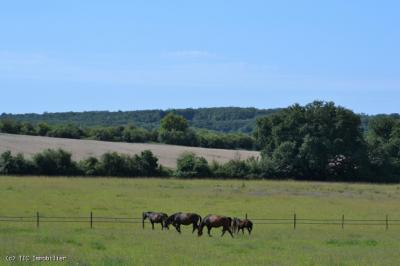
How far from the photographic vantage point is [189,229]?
34.0 m

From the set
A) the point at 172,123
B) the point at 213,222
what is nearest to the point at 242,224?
the point at 213,222

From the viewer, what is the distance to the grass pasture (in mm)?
19469

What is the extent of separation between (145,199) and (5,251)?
99.5 ft

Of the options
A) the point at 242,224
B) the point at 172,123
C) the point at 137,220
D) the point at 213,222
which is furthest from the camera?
the point at 172,123

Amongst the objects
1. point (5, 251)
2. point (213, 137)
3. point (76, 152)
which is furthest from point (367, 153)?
point (5, 251)

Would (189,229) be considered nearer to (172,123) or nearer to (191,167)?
(191,167)

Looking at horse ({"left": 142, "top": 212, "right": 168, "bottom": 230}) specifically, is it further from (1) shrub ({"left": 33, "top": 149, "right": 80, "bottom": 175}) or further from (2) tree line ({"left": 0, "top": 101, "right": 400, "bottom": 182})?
(2) tree line ({"left": 0, "top": 101, "right": 400, "bottom": 182})

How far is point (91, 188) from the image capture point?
57000 millimetres

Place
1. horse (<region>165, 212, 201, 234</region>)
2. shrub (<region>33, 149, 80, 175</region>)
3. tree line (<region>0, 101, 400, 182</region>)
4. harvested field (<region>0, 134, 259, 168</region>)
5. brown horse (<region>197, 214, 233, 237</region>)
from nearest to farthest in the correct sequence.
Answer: brown horse (<region>197, 214, 233, 237</region>) < horse (<region>165, 212, 201, 234</region>) < shrub (<region>33, 149, 80, 175</region>) < tree line (<region>0, 101, 400, 182</region>) < harvested field (<region>0, 134, 259, 168</region>)

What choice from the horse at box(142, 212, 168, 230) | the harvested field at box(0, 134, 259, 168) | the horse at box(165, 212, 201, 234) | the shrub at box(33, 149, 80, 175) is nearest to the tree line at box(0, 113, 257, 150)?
the harvested field at box(0, 134, 259, 168)

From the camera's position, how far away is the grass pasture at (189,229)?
19.5 metres

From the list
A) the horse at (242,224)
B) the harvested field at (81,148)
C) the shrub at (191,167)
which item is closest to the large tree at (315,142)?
the shrub at (191,167)

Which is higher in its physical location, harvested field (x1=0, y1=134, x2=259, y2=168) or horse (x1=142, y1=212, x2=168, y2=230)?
harvested field (x1=0, y1=134, x2=259, y2=168)

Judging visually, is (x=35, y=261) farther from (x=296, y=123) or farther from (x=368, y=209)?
(x=296, y=123)
